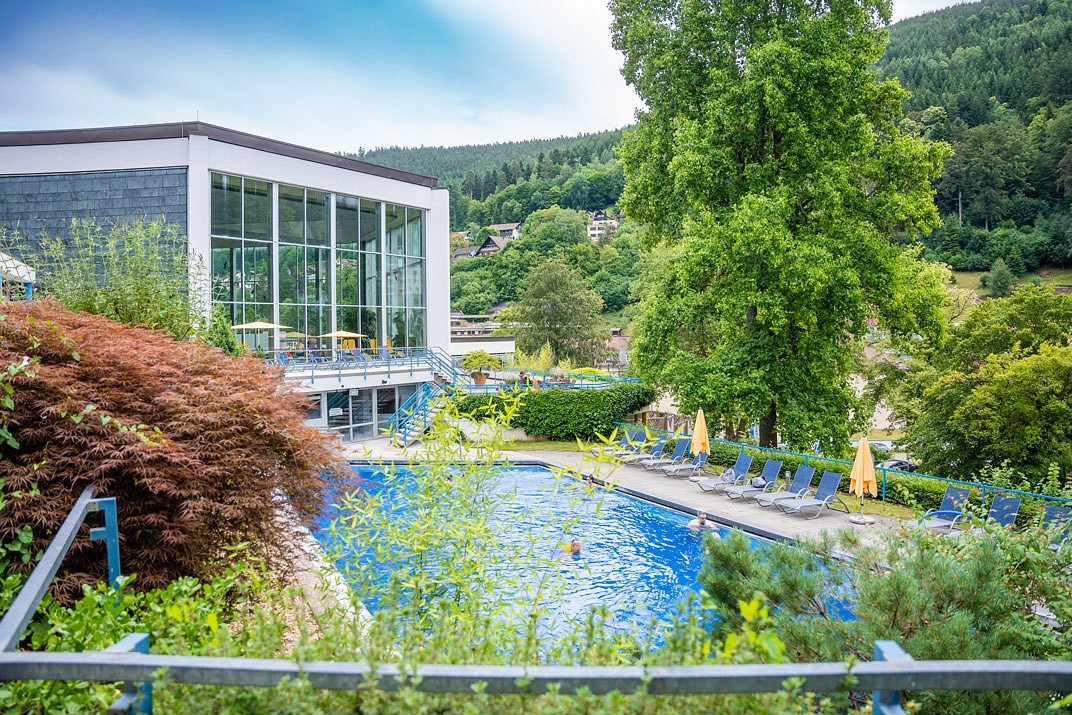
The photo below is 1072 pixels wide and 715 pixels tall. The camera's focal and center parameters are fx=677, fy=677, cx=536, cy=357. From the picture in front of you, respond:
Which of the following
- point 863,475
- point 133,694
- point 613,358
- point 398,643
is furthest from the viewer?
point 613,358

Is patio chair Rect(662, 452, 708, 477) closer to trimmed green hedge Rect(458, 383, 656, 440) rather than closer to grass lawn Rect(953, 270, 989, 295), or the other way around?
trimmed green hedge Rect(458, 383, 656, 440)

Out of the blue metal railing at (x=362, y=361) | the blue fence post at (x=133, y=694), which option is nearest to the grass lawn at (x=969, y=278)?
the blue metal railing at (x=362, y=361)

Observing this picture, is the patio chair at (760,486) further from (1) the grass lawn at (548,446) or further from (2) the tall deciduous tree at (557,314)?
(2) the tall deciduous tree at (557,314)

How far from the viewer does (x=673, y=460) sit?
721 inches

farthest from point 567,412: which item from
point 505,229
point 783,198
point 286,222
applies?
point 505,229

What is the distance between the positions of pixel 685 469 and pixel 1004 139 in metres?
74.9

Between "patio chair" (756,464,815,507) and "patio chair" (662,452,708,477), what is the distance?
3041mm

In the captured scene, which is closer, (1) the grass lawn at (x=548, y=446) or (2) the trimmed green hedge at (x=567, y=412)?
(1) the grass lawn at (x=548, y=446)

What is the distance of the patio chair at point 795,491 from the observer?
13.8 meters

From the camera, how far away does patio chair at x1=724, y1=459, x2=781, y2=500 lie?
48.5ft

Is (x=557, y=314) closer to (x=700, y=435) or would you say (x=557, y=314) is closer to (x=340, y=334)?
(x=340, y=334)

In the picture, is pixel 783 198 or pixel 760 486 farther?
pixel 760 486

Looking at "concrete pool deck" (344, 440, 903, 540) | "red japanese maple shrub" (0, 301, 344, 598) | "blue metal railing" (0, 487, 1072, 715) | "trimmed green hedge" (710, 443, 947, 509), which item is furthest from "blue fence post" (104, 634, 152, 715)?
"trimmed green hedge" (710, 443, 947, 509)

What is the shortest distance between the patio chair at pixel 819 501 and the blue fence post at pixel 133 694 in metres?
13.0
